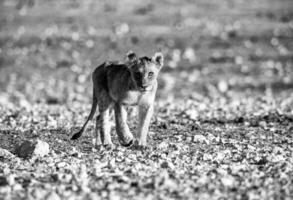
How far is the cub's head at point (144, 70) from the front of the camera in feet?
26.8

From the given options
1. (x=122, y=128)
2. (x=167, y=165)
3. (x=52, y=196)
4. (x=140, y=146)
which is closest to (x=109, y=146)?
(x=122, y=128)

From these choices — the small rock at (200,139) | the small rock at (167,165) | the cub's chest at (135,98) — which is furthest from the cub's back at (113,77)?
→ the small rock at (167,165)

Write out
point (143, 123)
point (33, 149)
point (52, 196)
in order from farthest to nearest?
point (143, 123), point (33, 149), point (52, 196)

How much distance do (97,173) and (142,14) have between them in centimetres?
2123

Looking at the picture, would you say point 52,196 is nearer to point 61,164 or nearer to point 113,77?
point 61,164

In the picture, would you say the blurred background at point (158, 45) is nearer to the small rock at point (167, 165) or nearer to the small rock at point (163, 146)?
the small rock at point (163, 146)

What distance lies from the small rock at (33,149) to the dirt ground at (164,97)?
12cm

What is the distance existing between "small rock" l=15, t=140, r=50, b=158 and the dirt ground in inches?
4.6

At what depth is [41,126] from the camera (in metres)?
10.4

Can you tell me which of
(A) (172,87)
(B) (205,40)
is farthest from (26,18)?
(A) (172,87)

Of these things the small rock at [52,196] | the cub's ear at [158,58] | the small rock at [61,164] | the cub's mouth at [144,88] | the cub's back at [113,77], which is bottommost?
the small rock at [52,196]

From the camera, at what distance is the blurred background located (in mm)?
19344

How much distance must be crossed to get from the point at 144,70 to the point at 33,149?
1838mm

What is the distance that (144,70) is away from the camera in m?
8.29
